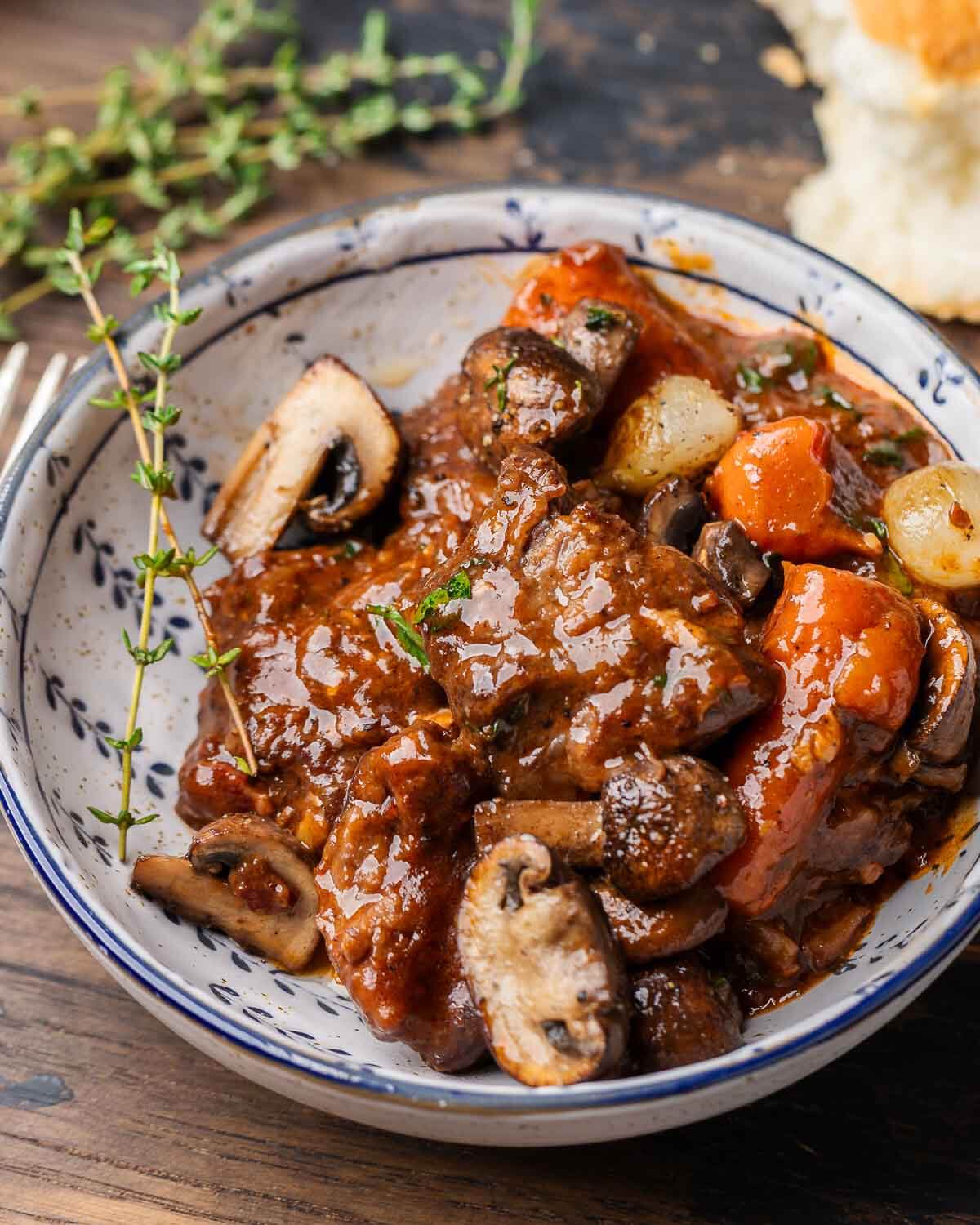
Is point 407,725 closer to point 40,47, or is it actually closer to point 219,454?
point 219,454

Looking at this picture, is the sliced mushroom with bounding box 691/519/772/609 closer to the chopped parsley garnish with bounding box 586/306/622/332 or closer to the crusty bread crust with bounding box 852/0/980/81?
the chopped parsley garnish with bounding box 586/306/622/332

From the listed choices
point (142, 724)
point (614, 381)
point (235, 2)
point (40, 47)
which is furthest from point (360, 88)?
point (142, 724)

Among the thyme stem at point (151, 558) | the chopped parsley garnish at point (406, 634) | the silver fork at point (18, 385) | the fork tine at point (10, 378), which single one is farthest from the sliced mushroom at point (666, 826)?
the fork tine at point (10, 378)

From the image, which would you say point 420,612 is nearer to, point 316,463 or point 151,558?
point 151,558

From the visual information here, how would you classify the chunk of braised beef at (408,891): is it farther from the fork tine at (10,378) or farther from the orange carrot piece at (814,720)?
the fork tine at (10,378)

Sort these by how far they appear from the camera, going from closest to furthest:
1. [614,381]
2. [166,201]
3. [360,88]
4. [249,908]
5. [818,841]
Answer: [818,841] < [249,908] < [614,381] < [166,201] < [360,88]

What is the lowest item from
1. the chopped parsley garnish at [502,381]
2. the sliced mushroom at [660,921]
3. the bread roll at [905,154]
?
the sliced mushroom at [660,921]

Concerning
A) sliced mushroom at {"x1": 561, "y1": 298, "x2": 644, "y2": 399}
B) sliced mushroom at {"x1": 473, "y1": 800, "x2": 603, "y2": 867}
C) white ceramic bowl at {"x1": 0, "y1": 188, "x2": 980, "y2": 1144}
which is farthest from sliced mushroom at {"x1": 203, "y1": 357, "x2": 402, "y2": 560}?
sliced mushroom at {"x1": 473, "y1": 800, "x2": 603, "y2": 867}
